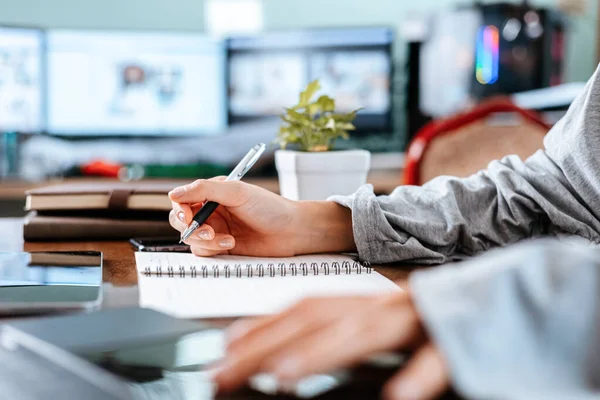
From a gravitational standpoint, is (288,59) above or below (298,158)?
above

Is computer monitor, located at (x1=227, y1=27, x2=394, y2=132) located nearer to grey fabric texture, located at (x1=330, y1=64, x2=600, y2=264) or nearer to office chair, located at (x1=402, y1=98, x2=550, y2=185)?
office chair, located at (x1=402, y1=98, x2=550, y2=185)

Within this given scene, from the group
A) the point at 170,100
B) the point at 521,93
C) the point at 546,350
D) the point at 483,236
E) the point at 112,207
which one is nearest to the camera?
the point at 546,350

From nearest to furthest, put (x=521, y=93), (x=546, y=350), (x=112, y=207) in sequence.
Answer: (x=546, y=350), (x=112, y=207), (x=521, y=93)

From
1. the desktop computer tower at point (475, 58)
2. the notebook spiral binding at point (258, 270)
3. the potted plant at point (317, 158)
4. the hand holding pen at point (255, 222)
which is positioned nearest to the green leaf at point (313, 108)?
the potted plant at point (317, 158)

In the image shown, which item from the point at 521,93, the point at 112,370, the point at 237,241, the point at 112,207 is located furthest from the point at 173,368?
the point at 521,93

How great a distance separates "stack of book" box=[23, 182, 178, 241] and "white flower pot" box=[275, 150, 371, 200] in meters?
0.16

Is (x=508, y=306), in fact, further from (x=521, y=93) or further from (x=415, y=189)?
(x=521, y=93)

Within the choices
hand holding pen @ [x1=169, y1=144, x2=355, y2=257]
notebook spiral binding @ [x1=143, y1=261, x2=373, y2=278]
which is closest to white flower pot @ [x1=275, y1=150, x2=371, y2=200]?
hand holding pen @ [x1=169, y1=144, x2=355, y2=257]

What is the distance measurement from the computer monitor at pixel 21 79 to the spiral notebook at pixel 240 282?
2.05 meters

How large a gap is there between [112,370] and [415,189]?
52cm

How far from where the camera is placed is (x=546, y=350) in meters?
0.27

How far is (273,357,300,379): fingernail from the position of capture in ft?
0.91

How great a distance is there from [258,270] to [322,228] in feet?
0.50

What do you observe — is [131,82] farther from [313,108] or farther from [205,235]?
[205,235]
